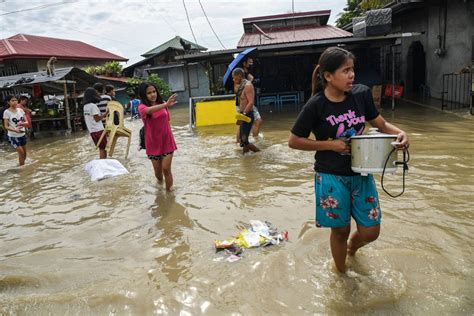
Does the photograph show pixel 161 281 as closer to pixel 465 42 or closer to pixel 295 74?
pixel 465 42

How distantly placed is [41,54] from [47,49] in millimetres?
2517

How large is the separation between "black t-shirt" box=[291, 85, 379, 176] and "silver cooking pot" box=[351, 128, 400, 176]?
0.14 metres

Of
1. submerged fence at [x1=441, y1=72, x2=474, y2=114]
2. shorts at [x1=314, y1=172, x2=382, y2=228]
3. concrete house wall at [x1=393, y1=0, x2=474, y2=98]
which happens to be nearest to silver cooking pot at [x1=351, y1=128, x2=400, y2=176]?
shorts at [x1=314, y1=172, x2=382, y2=228]

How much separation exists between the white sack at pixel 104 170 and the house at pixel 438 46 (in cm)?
1009

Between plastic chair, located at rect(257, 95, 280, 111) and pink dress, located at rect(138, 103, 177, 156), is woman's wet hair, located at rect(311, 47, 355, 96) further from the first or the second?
plastic chair, located at rect(257, 95, 280, 111)

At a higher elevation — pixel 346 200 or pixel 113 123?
pixel 113 123

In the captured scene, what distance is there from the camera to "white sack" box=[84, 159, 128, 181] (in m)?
7.11

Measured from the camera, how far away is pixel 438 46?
14.6 metres

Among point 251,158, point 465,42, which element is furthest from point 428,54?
point 251,158

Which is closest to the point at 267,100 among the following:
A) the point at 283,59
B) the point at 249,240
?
the point at 283,59

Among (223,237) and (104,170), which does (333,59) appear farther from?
(104,170)

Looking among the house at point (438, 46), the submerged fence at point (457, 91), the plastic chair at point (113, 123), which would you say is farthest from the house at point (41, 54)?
the submerged fence at point (457, 91)

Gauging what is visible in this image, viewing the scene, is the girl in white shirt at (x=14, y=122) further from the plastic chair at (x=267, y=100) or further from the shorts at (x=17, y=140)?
the plastic chair at (x=267, y=100)

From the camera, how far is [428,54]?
631 inches
